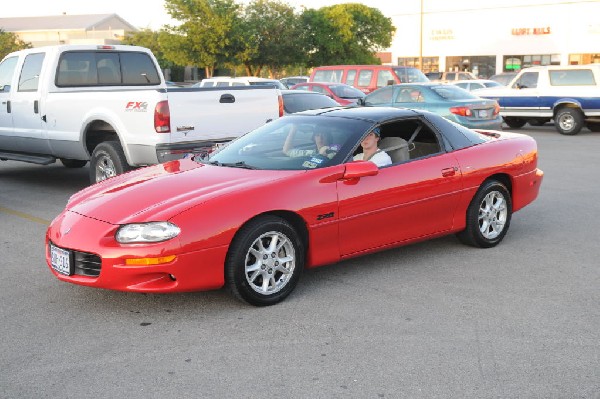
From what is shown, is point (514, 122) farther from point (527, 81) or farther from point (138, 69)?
point (138, 69)

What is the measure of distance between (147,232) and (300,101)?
10223 millimetres

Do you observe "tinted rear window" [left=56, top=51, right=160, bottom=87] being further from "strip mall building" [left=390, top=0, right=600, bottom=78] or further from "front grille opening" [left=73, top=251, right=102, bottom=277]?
"strip mall building" [left=390, top=0, right=600, bottom=78]

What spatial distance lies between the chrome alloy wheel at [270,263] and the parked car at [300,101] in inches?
365

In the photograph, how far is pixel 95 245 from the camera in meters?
4.95

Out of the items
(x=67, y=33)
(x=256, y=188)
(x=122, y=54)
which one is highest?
(x=67, y=33)

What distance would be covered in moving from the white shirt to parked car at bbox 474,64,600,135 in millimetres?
14218

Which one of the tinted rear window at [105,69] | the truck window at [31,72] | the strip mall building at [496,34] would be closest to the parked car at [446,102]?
the tinted rear window at [105,69]

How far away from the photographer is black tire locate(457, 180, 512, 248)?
21.9 feet

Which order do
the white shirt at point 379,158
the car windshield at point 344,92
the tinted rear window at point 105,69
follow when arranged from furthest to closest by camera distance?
the car windshield at point 344,92 < the tinted rear window at point 105,69 < the white shirt at point 379,158

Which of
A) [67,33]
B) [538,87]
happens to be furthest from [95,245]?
[67,33]

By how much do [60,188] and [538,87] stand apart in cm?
1371

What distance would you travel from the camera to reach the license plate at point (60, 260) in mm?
5090

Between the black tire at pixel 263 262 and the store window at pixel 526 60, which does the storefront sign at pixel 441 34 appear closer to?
the store window at pixel 526 60

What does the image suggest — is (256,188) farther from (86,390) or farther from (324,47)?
(324,47)
